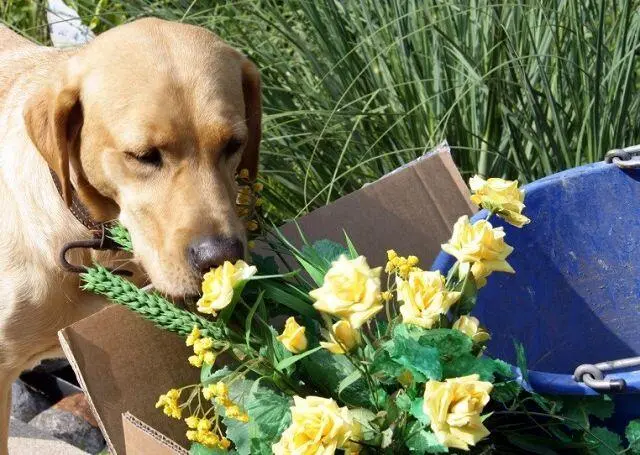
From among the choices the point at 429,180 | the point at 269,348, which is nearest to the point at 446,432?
the point at 269,348

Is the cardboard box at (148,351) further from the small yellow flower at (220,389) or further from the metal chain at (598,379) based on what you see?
the metal chain at (598,379)

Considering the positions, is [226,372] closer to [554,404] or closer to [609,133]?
[554,404]

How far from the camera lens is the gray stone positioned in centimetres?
369

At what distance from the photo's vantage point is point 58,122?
2.64 metres

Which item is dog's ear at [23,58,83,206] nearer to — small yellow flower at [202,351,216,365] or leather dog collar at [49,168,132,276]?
leather dog collar at [49,168,132,276]

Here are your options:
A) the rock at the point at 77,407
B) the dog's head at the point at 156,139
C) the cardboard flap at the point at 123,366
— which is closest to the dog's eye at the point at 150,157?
the dog's head at the point at 156,139

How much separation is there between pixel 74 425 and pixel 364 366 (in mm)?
2249

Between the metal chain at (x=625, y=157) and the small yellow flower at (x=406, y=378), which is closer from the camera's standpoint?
the small yellow flower at (x=406, y=378)

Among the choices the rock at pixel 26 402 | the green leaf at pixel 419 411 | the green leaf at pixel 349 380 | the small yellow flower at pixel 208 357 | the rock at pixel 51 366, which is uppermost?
the small yellow flower at pixel 208 357

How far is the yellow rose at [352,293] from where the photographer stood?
164cm

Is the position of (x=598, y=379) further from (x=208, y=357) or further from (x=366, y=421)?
(x=208, y=357)

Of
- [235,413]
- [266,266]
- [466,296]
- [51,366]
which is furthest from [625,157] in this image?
[51,366]

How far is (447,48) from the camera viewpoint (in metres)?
3.51

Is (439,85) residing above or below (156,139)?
below
